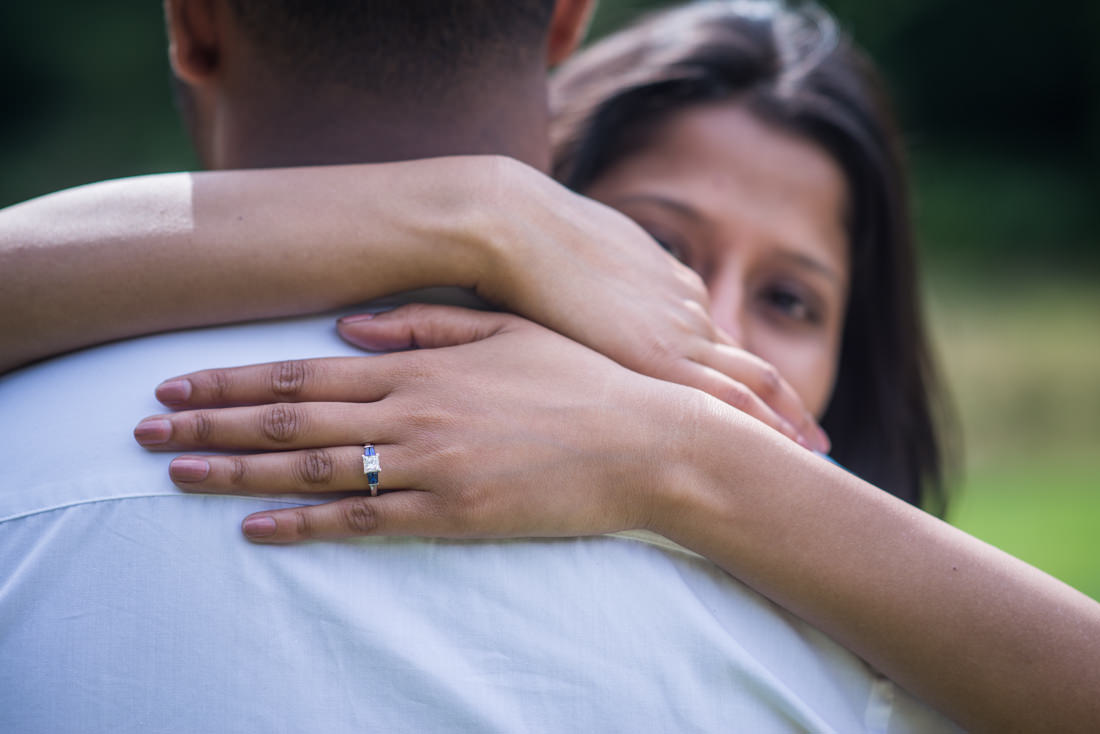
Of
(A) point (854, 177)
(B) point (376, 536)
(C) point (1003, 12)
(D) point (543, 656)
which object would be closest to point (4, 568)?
(B) point (376, 536)

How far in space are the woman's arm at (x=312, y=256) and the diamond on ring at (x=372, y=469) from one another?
28 centimetres

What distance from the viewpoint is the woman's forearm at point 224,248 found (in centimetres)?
138

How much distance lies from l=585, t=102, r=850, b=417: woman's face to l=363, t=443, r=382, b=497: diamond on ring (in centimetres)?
126

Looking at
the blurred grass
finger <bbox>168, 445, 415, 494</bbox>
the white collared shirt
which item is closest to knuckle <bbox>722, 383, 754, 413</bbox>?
the white collared shirt

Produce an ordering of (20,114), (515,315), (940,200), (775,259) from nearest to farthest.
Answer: (515,315) → (775,259) → (940,200) → (20,114)

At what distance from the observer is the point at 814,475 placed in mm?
1391

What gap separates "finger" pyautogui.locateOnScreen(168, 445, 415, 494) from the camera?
4.15 ft

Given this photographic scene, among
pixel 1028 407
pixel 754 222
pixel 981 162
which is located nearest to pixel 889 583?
pixel 754 222

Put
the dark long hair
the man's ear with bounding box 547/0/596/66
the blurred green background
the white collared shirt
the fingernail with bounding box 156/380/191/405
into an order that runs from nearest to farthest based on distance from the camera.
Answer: the white collared shirt
the fingernail with bounding box 156/380/191/405
the man's ear with bounding box 547/0/596/66
the dark long hair
the blurred green background

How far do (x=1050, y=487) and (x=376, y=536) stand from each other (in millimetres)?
7007

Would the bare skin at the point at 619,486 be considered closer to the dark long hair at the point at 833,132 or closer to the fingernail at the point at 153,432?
the fingernail at the point at 153,432

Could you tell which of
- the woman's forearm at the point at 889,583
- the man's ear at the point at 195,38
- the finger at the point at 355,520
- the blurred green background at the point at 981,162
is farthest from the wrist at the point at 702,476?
the blurred green background at the point at 981,162

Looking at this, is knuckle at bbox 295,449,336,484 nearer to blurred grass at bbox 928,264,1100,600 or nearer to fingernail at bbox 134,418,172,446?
fingernail at bbox 134,418,172,446

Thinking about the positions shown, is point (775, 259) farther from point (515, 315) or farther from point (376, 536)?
point (376, 536)
